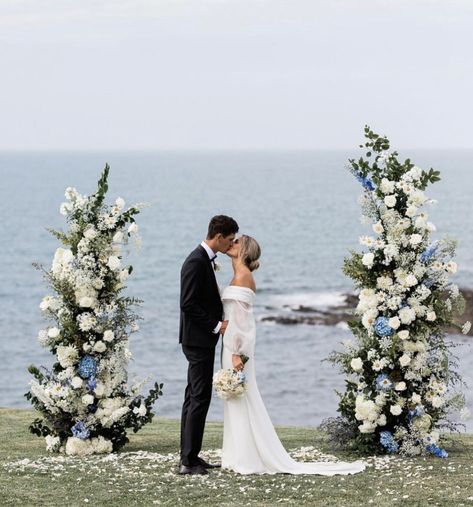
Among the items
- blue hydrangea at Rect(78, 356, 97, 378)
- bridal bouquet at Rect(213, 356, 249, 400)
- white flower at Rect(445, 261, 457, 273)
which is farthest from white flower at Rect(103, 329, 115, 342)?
white flower at Rect(445, 261, 457, 273)

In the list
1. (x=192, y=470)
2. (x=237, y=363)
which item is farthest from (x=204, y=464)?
(x=237, y=363)

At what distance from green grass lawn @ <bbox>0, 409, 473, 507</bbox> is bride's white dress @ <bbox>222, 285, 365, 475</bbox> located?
21cm

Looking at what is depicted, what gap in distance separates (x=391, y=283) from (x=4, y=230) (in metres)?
95.0

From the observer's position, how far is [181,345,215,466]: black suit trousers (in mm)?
11508

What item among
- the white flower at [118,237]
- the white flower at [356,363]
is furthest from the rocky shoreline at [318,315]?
the white flower at [118,237]

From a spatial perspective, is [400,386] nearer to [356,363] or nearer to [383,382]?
[383,382]

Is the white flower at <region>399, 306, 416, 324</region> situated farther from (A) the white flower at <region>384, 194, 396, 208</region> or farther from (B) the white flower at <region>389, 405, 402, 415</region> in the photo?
(A) the white flower at <region>384, 194, 396, 208</region>

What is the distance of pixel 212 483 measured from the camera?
442 inches

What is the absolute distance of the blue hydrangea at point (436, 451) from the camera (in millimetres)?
12570

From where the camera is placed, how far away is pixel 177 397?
37438 mm

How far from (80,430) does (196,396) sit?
2.23 m

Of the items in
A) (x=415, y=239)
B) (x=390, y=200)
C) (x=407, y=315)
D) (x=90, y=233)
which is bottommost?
(x=407, y=315)

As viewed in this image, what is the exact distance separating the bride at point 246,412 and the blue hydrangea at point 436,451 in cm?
113

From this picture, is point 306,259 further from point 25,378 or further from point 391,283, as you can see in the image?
point 391,283
